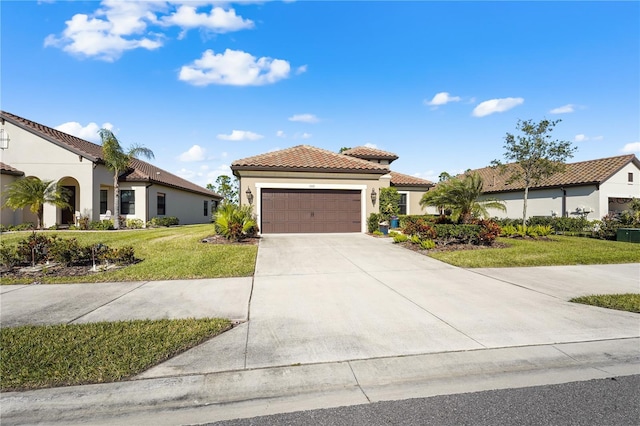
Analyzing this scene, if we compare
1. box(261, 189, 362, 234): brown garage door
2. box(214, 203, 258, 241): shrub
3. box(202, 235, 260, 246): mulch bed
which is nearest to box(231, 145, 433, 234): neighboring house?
box(261, 189, 362, 234): brown garage door

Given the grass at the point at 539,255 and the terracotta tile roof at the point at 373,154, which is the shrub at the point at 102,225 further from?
the grass at the point at 539,255

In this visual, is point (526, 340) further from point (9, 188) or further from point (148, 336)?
point (9, 188)

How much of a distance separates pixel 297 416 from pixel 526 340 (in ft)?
11.2

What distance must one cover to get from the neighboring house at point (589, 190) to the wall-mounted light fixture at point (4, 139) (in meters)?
29.4

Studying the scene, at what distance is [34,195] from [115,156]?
4.42 m

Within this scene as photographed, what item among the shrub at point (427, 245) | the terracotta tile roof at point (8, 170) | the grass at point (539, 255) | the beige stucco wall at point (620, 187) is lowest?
the grass at point (539, 255)

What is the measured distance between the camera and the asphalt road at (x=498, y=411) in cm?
279

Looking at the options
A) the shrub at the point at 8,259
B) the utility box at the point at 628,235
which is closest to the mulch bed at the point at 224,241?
the shrub at the point at 8,259

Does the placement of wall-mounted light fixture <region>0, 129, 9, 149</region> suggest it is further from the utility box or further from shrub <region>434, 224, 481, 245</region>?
the utility box

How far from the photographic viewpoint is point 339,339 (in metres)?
4.50

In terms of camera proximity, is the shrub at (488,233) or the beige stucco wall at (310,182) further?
the beige stucco wall at (310,182)

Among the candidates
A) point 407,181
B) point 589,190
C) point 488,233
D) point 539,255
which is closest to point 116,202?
point 407,181

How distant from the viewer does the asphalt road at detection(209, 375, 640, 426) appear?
110 inches

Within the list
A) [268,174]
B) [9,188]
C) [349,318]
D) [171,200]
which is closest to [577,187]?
[268,174]
